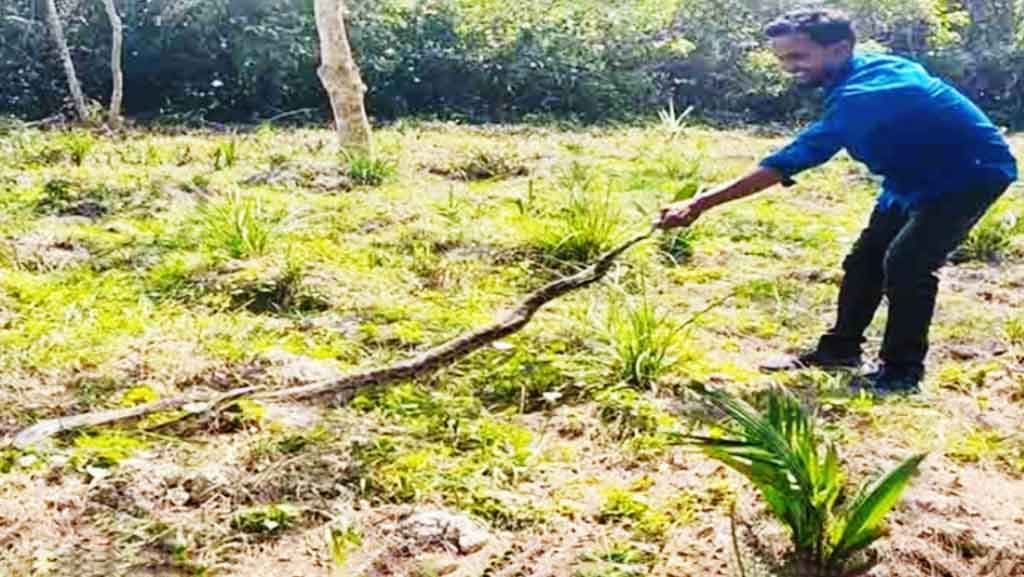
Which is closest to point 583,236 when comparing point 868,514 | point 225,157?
point 868,514

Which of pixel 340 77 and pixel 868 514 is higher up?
Answer: pixel 340 77

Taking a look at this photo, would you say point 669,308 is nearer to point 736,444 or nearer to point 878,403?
point 878,403

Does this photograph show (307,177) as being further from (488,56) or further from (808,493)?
(488,56)

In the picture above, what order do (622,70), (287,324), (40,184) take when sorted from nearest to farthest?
(287,324) → (40,184) → (622,70)

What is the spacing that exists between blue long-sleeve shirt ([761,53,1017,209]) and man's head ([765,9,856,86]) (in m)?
0.04

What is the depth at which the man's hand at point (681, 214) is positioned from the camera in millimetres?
3193

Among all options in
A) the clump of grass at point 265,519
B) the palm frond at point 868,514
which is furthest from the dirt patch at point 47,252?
the palm frond at point 868,514

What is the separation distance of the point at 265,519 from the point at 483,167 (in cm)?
458

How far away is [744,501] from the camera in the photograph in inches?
99.3

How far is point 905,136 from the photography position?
3131 mm

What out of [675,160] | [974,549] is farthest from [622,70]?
[974,549]

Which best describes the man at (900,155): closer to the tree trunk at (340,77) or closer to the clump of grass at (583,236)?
the clump of grass at (583,236)

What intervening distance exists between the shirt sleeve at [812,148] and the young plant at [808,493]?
1092mm

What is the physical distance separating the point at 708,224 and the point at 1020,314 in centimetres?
161
